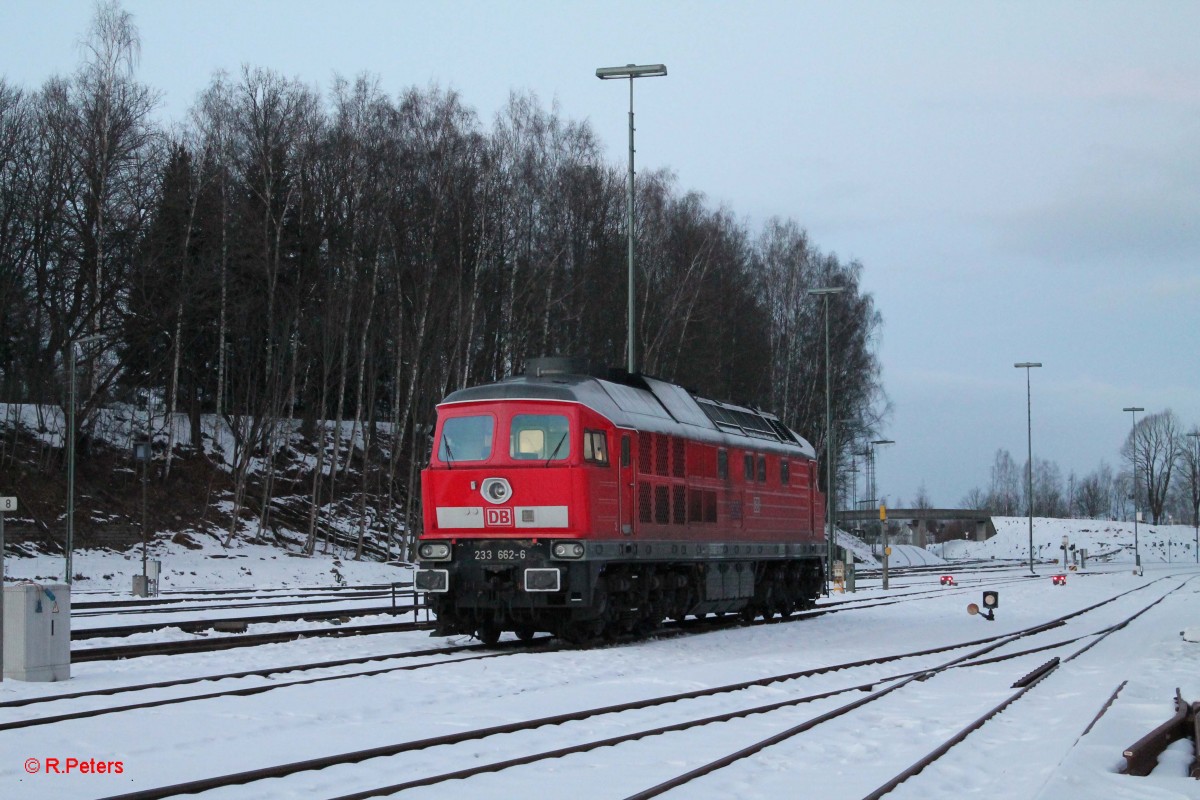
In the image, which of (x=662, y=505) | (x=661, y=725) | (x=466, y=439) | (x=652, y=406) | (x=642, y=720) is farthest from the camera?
(x=652, y=406)

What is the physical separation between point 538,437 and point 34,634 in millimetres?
7066

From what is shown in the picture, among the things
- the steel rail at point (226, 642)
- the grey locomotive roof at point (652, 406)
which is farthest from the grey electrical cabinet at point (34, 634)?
the grey locomotive roof at point (652, 406)

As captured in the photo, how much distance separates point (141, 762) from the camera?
355 inches

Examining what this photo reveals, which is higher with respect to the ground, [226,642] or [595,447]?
[595,447]

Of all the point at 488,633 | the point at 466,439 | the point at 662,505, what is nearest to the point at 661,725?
the point at 488,633

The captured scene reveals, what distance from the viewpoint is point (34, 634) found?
13.2 m

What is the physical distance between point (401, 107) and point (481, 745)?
36.8 meters

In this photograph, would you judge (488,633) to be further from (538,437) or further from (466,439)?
(538,437)

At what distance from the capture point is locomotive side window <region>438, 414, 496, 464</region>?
18.0m

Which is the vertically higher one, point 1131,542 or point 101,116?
point 101,116

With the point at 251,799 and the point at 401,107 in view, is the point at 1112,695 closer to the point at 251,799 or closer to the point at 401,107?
the point at 251,799

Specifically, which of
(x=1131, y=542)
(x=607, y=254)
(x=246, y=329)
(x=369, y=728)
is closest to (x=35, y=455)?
(x=246, y=329)

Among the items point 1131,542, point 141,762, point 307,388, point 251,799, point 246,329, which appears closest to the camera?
point 251,799

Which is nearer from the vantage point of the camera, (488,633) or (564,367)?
(488,633)
